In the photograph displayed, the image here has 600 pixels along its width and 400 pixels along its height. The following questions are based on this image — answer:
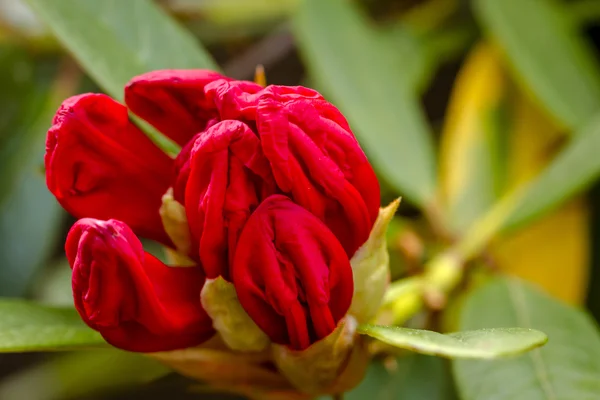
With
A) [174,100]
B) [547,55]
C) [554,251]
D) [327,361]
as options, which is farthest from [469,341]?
[547,55]

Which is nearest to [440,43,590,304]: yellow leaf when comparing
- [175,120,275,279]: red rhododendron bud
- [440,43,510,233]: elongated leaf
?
[440,43,510,233]: elongated leaf

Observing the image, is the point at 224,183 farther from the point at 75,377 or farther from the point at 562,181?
the point at 75,377

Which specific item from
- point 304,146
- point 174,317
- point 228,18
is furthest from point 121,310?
point 228,18

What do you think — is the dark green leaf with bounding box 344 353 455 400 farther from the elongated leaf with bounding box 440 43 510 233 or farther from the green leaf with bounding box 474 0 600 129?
the green leaf with bounding box 474 0 600 129

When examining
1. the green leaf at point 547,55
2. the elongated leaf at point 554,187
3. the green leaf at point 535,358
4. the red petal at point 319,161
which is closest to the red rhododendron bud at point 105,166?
the red petal at point 319,161

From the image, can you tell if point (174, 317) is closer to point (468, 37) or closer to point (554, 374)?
point (554, 374)
